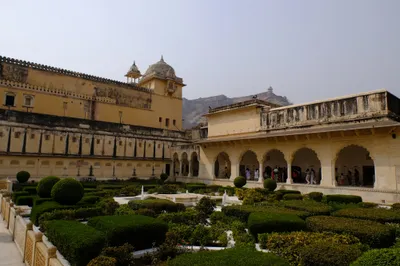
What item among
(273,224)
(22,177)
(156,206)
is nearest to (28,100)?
(22,177)

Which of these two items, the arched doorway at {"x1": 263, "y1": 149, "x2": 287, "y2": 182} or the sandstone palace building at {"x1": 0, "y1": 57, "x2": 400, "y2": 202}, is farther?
the arched doorway at {"x1": 263, "y1": 149, "x2": 287, "y2": 182}

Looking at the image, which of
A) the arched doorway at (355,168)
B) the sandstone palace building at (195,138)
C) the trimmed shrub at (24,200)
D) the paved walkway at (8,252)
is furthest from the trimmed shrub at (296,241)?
the arched doorway at (355,168)

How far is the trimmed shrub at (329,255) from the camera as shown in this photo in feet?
17.4

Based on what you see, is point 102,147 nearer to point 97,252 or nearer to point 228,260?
point 97,252

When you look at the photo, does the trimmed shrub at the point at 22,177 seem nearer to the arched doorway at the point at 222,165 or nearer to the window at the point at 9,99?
the window at the point at 9,99

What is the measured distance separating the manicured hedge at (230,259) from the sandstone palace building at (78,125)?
2380cm

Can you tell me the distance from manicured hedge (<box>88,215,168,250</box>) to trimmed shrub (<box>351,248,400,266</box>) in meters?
5.13

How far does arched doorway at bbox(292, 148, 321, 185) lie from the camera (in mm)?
23625

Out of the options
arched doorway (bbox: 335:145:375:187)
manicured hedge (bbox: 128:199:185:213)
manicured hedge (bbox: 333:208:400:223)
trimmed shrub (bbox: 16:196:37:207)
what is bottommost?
trimmed shrub (bbox: 16:196:37:207)

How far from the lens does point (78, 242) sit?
6074mm

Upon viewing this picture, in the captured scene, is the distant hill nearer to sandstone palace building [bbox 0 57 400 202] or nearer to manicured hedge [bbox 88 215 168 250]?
sandstone palace building [bbox 0 57 400 202]

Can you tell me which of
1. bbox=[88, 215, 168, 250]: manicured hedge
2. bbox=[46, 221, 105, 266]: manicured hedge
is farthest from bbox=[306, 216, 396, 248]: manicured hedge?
bbox=[46, 221, 105, 266]: manicured hedge

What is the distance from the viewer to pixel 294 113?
23953 millimetres

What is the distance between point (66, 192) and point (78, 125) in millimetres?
17596
